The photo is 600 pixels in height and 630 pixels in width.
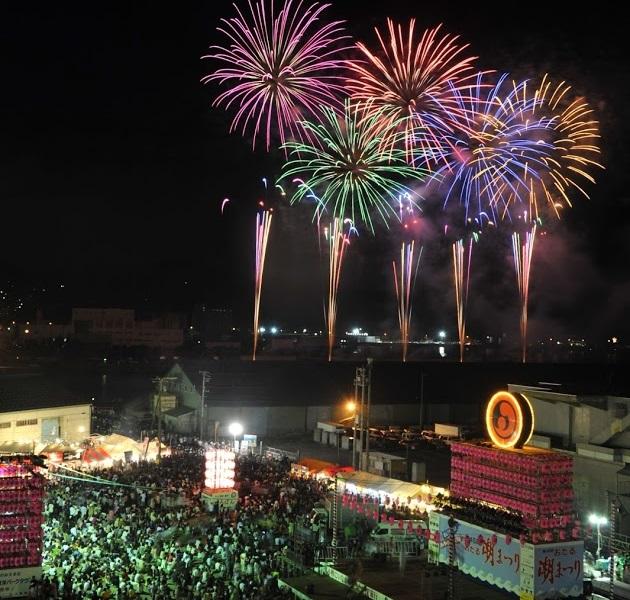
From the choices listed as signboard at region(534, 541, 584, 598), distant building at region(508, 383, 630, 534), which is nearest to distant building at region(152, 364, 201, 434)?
distant building at region(508, 383, 630, 534)

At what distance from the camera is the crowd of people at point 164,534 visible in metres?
15.1

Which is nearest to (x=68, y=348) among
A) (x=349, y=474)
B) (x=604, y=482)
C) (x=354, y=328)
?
(x=354, y=328)

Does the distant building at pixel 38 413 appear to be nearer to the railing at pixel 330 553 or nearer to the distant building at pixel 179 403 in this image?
the distant building at pixel 179 403

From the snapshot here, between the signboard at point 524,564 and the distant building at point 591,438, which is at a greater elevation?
the distant building at point 591,438

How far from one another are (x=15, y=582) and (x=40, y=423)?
18.7m

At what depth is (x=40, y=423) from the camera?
33.4m

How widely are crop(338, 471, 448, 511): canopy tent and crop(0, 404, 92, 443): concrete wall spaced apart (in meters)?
16.1

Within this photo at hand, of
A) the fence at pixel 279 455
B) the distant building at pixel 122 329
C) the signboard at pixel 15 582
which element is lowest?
the signboard at pixel 15 582

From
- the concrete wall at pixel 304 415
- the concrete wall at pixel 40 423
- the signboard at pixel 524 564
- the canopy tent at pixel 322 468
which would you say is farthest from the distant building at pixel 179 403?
the signboard at pixel 524 564

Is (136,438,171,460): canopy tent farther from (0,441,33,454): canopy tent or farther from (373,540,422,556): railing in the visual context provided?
(373,540,422,556): railing

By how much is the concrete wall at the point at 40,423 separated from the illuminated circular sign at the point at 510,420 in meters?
22.8

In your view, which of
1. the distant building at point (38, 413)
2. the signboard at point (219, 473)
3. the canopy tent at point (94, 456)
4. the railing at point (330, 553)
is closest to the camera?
the railing at point (330, 553)

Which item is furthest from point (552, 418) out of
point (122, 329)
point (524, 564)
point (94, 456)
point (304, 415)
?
point (122, 329)

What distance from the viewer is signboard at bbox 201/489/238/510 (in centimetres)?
2225
